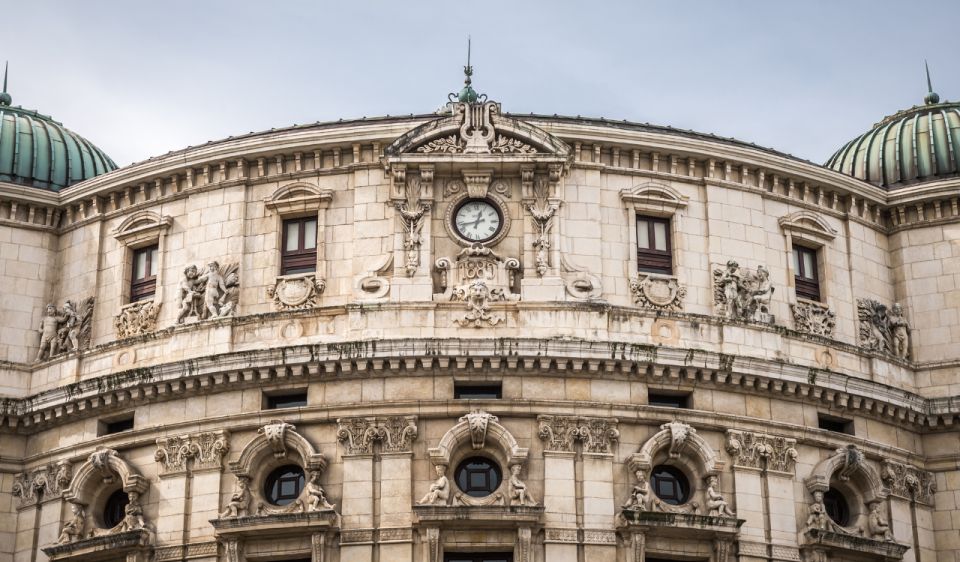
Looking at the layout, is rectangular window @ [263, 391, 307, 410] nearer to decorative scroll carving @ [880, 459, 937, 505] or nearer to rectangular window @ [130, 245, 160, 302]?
rectangular window @ [130, 245, 160, 302]

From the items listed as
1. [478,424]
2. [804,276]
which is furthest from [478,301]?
[804,276]

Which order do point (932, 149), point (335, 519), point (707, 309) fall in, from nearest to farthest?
point (335, 519)
point (707, 309)
point (932, 149)

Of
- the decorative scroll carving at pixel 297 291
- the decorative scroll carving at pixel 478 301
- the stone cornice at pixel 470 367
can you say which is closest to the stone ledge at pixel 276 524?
the stone cornice at pixel 470 367

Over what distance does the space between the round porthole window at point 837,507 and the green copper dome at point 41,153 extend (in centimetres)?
2743

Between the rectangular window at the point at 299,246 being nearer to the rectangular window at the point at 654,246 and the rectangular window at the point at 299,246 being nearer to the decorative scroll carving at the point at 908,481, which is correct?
the rectangular window at the point at 654,246

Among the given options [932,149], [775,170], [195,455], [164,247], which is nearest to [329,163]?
[164,247]

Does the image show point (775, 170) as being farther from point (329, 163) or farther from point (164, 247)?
point (164, 247)

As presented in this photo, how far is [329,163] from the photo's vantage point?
55062 mm

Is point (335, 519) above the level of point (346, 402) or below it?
below

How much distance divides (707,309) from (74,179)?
2249 centimetres

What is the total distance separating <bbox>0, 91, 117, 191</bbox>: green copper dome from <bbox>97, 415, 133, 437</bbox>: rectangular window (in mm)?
9744

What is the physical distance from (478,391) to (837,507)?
38.9 ft

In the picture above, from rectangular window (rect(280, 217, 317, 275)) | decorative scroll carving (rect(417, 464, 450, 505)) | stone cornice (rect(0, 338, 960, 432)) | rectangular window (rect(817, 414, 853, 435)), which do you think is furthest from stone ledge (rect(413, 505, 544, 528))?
rectangular window (rect(817, 414, 853, 435))

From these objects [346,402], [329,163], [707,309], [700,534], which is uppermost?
[329,163]
